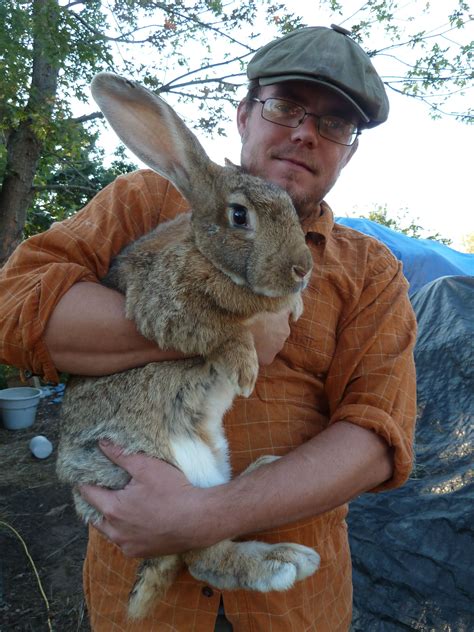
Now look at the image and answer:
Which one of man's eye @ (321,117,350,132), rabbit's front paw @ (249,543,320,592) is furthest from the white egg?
man's eye @ (321,117,350,132)

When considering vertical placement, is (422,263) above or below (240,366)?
below

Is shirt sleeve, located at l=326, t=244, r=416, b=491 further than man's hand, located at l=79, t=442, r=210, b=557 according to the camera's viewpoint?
Yes

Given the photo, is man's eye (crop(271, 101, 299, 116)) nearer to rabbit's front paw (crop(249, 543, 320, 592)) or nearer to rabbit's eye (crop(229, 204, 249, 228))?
rabbit's eye (crop(229, 204, 249, 228))

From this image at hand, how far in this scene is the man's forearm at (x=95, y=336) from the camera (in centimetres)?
164

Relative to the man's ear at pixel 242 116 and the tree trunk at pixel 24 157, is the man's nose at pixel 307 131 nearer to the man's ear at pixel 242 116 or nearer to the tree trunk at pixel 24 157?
the man's ear at pixel 242 116

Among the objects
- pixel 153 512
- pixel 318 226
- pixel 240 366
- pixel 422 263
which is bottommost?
Answer: pixel 153 512

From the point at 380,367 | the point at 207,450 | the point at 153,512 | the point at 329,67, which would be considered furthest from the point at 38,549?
the point at 329,67

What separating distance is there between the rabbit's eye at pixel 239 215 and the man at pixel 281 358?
0.35 meters

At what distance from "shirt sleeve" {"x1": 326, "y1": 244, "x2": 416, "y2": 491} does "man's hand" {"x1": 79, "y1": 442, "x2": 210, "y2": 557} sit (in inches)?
24.0

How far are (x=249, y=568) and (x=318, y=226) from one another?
1.36 meters

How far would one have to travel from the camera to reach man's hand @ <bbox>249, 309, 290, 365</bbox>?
1773 millimetres

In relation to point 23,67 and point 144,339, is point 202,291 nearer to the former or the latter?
point 144,339

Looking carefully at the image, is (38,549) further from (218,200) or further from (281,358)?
(218,200)

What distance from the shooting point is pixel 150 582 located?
64.1 inches
